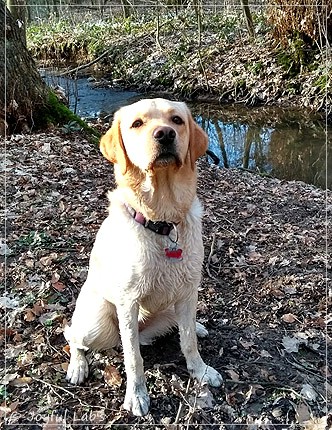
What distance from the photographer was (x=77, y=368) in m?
2.98

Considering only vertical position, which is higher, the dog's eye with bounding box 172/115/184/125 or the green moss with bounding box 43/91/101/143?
the dog's eye with bounding box 172/115/184/125

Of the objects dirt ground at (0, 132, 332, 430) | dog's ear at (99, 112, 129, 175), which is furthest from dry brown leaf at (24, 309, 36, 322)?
dog's ear at (99, 112, 129, 175)

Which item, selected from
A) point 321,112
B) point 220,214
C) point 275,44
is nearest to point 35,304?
point 220,214

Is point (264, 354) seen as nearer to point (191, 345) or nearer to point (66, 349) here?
point (191, 345)

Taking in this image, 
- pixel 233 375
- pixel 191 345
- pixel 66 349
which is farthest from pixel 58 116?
pixel 233 375

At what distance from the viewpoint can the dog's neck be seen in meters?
2.71

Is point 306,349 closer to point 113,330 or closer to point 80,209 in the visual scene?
point 113,330

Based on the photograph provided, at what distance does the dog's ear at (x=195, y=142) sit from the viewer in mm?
2824

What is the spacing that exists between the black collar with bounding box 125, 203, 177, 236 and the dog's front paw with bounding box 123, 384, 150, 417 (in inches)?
38.0

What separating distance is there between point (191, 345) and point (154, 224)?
858 millimetres

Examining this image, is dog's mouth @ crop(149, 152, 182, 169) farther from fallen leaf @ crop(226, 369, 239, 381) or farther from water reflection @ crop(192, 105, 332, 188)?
water reflection @ crop(192, 105, 332, 188)

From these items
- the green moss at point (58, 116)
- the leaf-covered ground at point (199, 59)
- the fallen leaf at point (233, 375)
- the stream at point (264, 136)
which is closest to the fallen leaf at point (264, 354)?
the fallen leaf at point (233, 375)

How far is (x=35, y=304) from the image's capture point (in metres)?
3.57

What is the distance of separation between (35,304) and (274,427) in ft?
6.39
